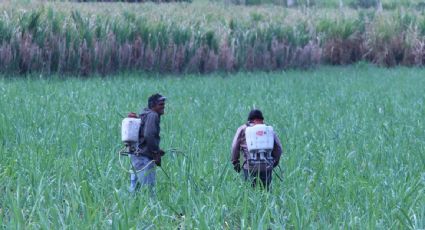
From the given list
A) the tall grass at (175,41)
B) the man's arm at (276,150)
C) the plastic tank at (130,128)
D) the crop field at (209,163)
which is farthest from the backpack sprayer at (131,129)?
the tall grass at (175,41)

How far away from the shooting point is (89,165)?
5816mm

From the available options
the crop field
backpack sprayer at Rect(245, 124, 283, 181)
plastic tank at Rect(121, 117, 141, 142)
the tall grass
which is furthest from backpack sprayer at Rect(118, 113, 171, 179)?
the tall grass

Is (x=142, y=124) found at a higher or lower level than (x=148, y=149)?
higher

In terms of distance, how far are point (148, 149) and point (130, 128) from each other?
0.18 m

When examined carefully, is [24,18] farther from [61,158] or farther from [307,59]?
[61,158]

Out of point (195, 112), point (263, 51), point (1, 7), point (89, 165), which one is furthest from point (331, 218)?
point (263, 51)

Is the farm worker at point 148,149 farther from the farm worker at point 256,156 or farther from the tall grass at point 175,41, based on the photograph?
the tall grass at point 175,41

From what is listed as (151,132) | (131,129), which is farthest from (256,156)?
(131,129)

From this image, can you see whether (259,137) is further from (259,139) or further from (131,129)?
(131,129)

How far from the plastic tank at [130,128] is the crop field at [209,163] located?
30 cm

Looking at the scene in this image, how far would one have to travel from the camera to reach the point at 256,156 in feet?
16.0

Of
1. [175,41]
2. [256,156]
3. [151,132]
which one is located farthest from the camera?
[175,41]

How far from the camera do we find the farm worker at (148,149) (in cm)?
Result: 502

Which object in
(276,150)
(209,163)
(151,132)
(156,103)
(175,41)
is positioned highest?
(156,103)
